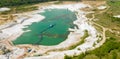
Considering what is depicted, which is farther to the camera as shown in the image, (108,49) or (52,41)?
(52,41)

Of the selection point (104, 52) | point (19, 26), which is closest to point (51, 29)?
point (19, 26)

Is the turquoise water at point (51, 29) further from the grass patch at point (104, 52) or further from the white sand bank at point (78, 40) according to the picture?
the grass patch at point (104, 52)

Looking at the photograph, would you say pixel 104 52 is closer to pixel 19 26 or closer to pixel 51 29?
pixel 51 29

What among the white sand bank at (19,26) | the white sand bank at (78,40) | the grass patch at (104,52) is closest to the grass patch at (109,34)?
the grass patch at (104,52)

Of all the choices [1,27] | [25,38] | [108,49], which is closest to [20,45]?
[25,38]

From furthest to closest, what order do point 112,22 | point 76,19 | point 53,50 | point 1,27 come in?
point 76,19 < point 112,22 < point 1,27 < point 53,50

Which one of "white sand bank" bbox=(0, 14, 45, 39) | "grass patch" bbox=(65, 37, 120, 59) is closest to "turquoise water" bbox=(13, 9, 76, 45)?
"white sand bank" bbox=(0, 14, 45, 39)

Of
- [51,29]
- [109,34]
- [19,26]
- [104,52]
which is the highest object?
[104,52]

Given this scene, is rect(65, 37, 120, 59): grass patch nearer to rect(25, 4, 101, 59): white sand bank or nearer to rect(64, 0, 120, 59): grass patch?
rect(64, 0, 120, 59): grass patch

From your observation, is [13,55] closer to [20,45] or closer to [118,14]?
[20,45]
